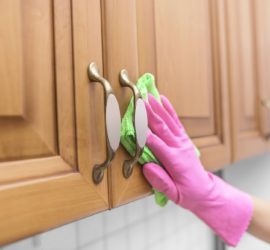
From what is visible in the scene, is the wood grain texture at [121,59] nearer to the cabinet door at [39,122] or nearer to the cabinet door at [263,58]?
the cabinet door at [39,122]

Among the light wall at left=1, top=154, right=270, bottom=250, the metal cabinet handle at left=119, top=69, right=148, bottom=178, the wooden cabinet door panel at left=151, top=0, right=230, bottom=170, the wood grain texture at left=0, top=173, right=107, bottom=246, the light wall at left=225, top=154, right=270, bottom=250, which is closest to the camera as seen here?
the wood grain texture at left=0, top=173, right=107, bottom=246

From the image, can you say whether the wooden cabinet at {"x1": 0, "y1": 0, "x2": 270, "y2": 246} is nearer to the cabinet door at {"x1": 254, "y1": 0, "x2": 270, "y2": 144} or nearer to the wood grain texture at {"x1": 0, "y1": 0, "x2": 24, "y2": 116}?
the wood grain texture at {"x1": 0, "y1": 0, "x2": 24, "y2": 116}

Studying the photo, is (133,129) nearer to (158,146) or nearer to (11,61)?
(158,146)

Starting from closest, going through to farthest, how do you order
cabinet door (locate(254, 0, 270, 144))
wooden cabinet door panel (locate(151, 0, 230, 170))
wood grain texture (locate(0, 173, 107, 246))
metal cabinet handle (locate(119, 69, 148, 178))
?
wood grain texture (locate(0, 173, 107, 246)) → metal cabinet handle (locate(119, 69, 148, 178)) → wooden cabinet door panel (locate(151, 0, 230, 170)) → cabinet door (locate(254, 0, 270, 144))

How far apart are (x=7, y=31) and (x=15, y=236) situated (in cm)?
17

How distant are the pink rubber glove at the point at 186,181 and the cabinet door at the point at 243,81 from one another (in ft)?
0.74

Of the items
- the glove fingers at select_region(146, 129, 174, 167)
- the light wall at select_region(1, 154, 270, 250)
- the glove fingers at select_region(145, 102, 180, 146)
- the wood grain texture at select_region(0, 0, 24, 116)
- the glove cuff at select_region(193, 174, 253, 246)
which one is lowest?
the light wall at select_region(1, 154, 270, 250)

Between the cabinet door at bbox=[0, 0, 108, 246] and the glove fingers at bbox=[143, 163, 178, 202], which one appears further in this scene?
the glove fingers at bbox=[143, 163, 178, 202]

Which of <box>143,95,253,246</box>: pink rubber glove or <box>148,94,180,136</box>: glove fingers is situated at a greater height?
<box>148,94,180,136</box>: glove fingers

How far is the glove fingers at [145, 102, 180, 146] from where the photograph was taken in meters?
0.51

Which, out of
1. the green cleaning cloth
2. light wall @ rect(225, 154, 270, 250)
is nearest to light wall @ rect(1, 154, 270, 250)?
light wall @ rect(225, 154, 270, 250)

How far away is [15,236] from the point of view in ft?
1.09

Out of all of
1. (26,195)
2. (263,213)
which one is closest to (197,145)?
(263,213)

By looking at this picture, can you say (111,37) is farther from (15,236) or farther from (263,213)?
(263,213)
